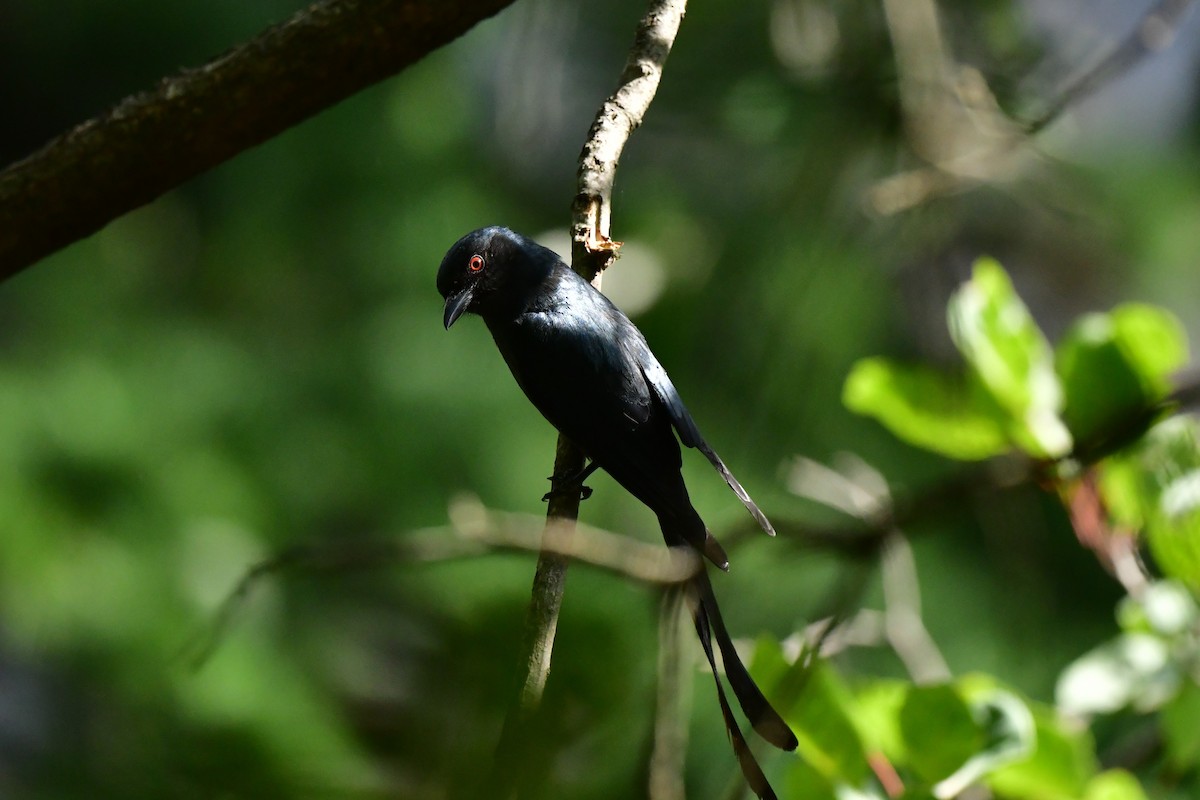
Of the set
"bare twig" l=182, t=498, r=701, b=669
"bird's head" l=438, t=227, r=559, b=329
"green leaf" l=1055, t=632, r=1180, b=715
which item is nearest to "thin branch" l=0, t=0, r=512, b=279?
"bird's head" l=438, t=227, r=559, b=329

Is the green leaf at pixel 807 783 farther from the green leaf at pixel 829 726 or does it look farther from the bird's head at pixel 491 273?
the bird's head at pixel 491 273

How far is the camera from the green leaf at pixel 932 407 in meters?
1.87

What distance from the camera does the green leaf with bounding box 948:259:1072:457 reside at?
1.85 meters

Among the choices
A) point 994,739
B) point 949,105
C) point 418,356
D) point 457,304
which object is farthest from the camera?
point 418,356

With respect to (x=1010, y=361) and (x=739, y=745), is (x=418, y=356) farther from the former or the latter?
(x=739, y=745)

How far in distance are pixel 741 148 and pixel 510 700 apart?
320cm

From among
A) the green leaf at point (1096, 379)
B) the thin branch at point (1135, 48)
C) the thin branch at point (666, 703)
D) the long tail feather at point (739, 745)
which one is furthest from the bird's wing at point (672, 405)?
the thin branch at point (666, 703)

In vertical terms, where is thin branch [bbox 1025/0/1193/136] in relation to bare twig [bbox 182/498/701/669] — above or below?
above

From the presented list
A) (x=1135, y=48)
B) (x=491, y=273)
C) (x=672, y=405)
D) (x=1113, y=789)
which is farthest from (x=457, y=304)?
(x=1135, y=48)

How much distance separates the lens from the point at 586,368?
7.04 ft

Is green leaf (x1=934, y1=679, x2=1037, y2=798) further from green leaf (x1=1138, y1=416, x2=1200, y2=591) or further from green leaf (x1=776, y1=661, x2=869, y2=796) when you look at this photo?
green leaf (x1=1138, y1=416, x2=1200, y2=591)

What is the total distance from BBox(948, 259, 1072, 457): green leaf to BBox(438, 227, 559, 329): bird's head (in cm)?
86

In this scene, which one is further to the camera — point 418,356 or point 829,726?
point 418,356

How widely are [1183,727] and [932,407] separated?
0.62 meters
